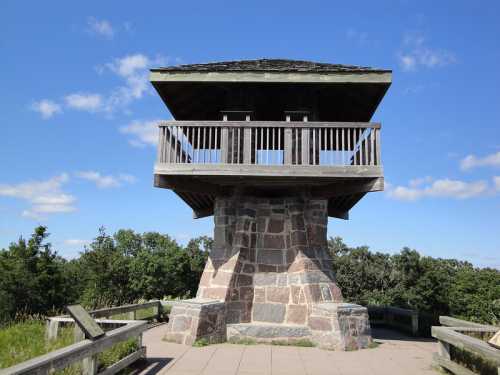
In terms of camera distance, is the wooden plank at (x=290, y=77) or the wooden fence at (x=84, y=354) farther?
the wooden plank at (x=290, y=77)

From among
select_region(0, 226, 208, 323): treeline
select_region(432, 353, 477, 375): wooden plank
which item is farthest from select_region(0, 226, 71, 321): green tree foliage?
select_region(432, 353, 477, 375): wooden plank

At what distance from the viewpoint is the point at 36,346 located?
241 inches

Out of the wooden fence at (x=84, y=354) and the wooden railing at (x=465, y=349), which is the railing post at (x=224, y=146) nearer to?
the wooden fence at (x=84, y=354)

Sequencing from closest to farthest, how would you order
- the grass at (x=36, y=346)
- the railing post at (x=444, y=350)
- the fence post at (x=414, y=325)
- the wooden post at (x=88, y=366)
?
the wooden post at (x=88, y=366)
the grass at (x=36, y=346)
the railing post at (x=444, y=350)
the fence post at (x=414, y=325)

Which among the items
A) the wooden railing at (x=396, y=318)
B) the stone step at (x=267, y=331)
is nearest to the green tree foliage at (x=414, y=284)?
the wooden railing at (x=396, y=318)

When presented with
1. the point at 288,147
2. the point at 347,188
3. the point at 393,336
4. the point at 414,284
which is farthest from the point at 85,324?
the point at 414,284

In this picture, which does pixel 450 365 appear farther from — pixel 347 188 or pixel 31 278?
pixel 31 278

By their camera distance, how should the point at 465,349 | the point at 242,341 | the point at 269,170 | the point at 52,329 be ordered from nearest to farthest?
the point at 465,349 < the point at 52,329 < the point at 269,170 < the point at 242,341

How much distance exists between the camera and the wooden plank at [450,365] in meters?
5.91

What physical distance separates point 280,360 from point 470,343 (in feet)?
10.5

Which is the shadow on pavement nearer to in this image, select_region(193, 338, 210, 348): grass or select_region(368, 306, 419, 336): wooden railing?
select_region(368, 306, 419, 336): wooden railing

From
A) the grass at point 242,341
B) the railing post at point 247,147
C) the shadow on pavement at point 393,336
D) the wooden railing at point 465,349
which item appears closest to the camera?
the wooden railing at point 465,349

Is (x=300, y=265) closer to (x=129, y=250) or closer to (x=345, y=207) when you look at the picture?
(x=345, y=207)

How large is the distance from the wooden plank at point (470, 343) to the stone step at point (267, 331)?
9.72 feet
